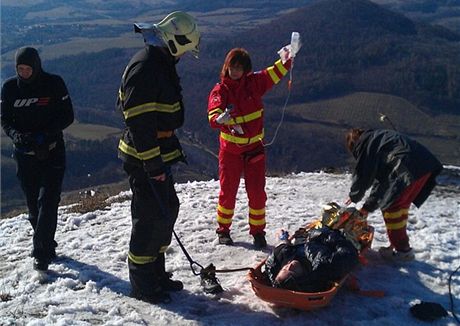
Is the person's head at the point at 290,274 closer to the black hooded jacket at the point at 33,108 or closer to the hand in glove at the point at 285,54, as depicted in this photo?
the hand in glove at the point at 285,54

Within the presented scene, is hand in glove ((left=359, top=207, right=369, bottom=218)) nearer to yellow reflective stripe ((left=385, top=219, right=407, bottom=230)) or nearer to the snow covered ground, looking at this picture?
yellow reflective stripe ((left=385, top=219, right=407, bottom=230))

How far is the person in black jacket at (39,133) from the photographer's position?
6.16 meters

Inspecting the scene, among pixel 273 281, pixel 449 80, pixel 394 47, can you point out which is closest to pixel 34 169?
pixel 273 281

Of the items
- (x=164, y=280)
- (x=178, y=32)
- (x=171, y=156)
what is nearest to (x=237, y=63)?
(x=178, y=32)

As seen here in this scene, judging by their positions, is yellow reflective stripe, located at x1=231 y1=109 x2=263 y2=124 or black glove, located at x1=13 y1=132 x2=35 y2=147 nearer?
black glove, located at x1=13 y1=132 x2=35 y2=147

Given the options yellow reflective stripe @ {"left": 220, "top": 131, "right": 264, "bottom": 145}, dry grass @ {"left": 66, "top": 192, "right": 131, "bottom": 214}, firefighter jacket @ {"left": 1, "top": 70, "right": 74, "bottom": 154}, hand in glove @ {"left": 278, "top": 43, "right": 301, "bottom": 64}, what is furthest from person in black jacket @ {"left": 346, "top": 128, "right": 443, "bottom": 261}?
dry grass @ {"left": 66, "top": 192, "right": 131, "bottom": 214}

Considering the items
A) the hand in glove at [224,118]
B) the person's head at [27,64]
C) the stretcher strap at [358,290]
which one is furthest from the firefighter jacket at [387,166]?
the person's head at [27,64]

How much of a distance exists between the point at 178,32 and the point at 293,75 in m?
93.8

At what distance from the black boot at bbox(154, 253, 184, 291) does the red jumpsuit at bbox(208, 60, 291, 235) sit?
1616 mm

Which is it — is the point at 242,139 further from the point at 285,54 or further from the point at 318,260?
the point at 318,260

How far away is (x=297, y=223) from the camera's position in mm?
8344

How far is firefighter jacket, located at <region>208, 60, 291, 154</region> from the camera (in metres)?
6.75

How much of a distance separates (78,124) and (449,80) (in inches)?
2517

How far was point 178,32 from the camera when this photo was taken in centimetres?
499
